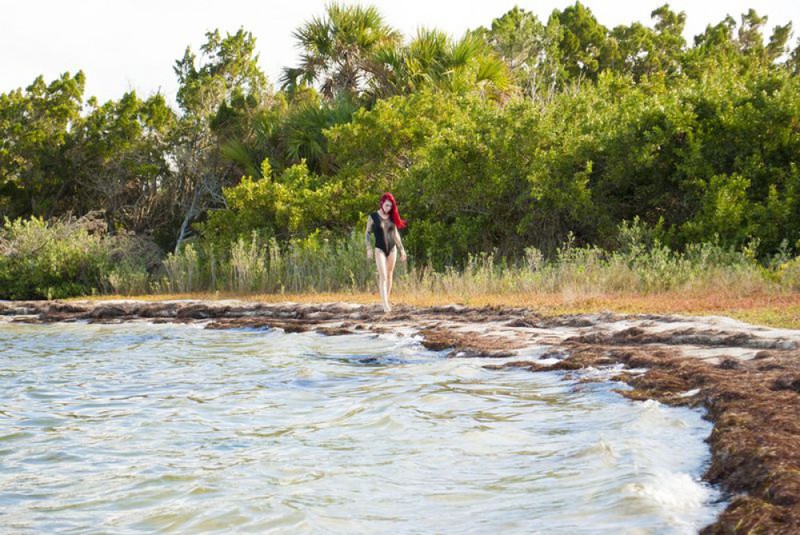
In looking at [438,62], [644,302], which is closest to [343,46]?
[438,62]

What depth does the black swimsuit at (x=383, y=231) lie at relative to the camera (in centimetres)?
1529

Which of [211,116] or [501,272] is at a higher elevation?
[211,116]

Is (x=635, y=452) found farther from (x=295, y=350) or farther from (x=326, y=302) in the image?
(x=326, y=302)

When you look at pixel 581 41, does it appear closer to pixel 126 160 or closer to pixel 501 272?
pixel 126 160

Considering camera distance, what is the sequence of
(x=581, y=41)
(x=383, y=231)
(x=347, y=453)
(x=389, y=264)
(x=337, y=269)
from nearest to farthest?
(x=347, y=453) < (x=383, y=231) < (x=389, y=264) < (x=337, y=269) < (x=581, y=41)

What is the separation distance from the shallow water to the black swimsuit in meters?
4.43

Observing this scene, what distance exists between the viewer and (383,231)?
50.1ft

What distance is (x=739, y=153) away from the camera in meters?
18.7

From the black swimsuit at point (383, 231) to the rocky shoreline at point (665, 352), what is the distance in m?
1.16

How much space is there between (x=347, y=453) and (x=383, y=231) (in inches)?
352

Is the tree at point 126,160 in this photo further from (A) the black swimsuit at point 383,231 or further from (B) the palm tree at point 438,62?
(A) the black swimsuit at point 383,231

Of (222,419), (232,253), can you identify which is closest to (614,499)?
(222,419)

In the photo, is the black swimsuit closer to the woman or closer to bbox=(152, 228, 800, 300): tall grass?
the woman

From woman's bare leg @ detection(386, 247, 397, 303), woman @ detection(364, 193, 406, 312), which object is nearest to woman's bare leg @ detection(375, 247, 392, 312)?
woman @ detection(364, 193, 406, 312)
